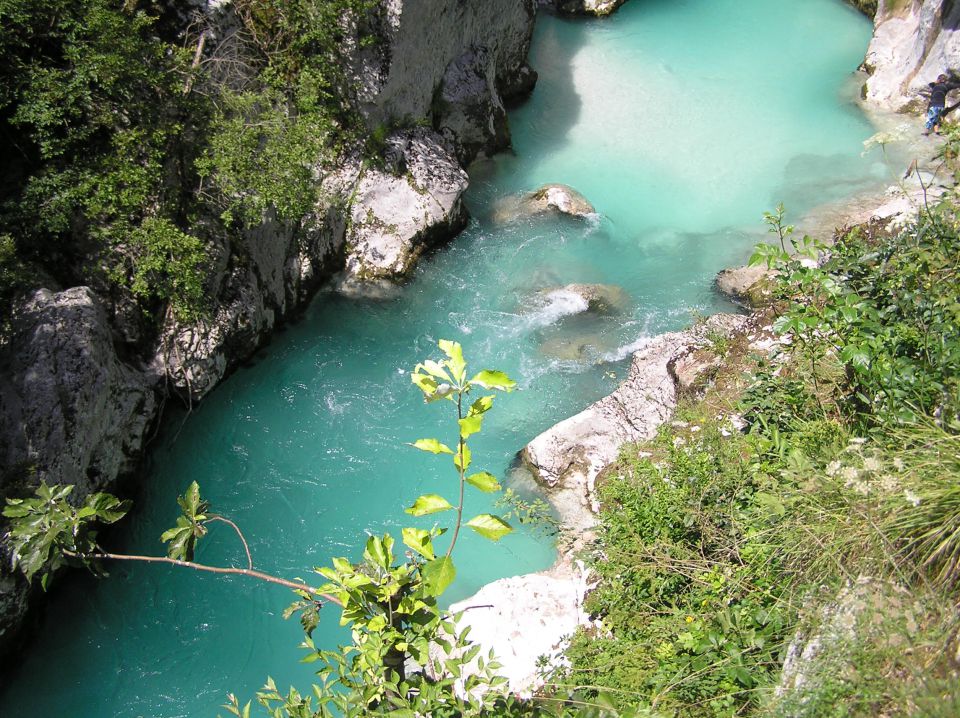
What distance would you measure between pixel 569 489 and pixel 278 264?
15.1 feet

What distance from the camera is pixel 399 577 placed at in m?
3.05

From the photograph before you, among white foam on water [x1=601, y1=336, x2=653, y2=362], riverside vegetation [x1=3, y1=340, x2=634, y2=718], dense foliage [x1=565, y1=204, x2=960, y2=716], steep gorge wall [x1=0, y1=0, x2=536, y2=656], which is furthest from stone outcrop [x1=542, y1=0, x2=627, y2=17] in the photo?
riverside vegetation [x1=3, y1=340, x2=634, y2=718]

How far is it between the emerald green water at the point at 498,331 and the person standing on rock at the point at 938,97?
96 cm

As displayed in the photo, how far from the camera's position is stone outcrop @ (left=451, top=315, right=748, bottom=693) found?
20.2 ft

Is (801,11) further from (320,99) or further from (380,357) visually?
(380,357)

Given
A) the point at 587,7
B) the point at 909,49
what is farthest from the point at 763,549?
the point at 587,7

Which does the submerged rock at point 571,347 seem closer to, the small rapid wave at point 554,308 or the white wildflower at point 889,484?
the small rapid wave at point 554,308

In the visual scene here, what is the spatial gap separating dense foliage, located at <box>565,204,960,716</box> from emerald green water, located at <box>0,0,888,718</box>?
85.4 inches

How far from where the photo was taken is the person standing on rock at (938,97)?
1247 centimetres

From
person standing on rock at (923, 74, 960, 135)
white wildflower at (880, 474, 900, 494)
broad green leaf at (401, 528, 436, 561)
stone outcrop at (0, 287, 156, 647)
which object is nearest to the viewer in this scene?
broad green leaf at (401, 528, 436, 561)

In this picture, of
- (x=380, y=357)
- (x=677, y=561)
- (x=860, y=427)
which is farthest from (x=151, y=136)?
(x=860, y=427)

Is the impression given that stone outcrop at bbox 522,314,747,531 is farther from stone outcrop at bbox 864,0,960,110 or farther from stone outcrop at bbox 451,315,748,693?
stone outcrop at bbox 864,0,960,110

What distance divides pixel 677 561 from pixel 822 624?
1.56 meters

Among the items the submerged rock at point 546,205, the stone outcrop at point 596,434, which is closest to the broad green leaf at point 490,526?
the stone outcrop at point 596,434
